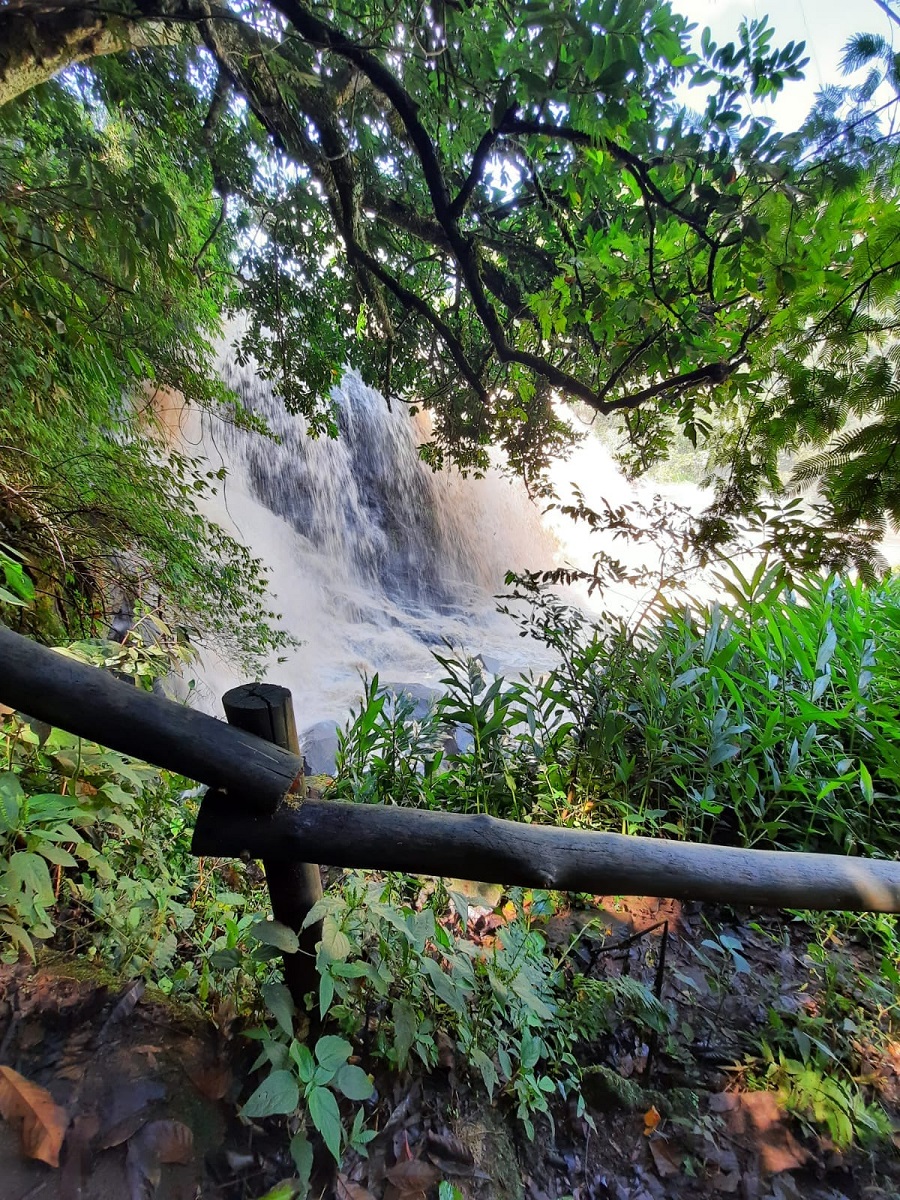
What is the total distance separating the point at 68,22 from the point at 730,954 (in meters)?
4.42

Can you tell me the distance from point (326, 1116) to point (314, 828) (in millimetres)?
498

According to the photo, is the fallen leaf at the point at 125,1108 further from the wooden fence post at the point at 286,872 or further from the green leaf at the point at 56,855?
the green leaf at the point at 56,855

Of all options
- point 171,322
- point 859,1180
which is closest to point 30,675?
point 859,1180

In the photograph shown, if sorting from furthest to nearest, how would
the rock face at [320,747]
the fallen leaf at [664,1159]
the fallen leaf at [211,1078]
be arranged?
the rock face at [320,747], the fallen leaf at [664,1159], the fallen leaf at [211,1078]

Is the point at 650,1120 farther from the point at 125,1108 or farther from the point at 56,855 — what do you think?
the point at 56,855

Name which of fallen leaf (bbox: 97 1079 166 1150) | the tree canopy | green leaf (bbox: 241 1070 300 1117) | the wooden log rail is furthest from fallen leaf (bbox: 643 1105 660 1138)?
the tree canopy

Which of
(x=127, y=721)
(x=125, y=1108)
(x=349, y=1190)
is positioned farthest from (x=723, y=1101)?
(x=127, y=721)

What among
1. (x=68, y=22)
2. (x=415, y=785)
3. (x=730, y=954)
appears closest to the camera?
(x=730, y=954)

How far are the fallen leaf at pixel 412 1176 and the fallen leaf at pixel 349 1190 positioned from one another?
2.4 inches

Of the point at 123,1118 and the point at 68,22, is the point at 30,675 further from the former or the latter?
the point at 68,22

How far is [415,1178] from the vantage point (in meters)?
1.11

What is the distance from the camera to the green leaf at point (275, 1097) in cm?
95

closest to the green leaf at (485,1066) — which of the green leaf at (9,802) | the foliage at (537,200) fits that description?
the green leaf at (9,802)

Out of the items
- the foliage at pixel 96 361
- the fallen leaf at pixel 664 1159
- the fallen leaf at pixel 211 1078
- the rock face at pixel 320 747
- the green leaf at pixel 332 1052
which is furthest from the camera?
the rock face at pixel 320 747
